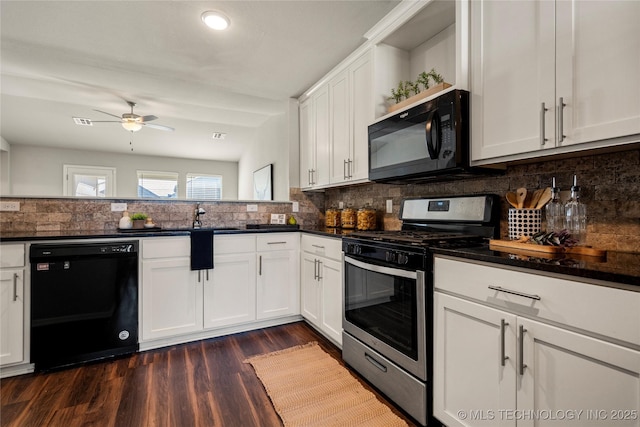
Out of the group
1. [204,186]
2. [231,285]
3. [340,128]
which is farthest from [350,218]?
[204,186]

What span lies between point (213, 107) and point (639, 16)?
4223mm

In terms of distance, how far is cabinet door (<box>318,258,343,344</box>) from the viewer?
7.51ft

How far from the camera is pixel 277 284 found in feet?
9.44

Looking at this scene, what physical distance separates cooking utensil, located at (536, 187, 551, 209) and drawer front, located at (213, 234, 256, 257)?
83.2 inches

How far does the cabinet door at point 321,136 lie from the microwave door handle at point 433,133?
1.35m

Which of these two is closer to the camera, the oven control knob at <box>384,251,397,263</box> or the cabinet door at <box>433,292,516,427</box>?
the cabinet door at <box>433,292,516,427</box>

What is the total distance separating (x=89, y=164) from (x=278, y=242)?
5378mm

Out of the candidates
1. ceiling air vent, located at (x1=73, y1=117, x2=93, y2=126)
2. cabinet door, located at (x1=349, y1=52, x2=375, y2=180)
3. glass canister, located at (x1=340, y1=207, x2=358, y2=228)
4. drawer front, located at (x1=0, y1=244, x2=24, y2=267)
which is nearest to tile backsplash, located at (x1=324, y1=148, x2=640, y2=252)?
cabinet door, located at (x1=349, y1=52, x2=375, y2=180)

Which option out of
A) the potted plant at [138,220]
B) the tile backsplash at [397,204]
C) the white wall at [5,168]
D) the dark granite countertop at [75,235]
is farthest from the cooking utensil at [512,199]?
the white wall at [5,168]

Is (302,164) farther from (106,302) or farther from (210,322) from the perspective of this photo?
(106,302)

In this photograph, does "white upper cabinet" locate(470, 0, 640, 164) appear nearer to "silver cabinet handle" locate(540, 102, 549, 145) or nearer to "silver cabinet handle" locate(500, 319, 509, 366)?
"silver cabinet handle" locate(540, 102, 549, 145)

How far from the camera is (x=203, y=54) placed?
8.81 ft

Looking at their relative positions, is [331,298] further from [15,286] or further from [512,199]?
[15,286]

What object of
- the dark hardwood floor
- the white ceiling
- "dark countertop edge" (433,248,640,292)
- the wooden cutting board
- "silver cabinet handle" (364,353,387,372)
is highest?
the white ceiling
